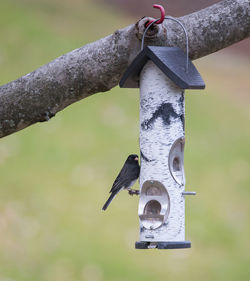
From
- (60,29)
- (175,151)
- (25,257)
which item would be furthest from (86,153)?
(175,151)

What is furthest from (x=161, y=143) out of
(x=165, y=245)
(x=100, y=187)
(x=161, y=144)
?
(x=100, y=187)

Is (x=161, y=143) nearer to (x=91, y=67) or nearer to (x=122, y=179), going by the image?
(x=91, y=67)

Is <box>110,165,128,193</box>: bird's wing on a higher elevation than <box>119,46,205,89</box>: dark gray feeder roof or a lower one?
lower

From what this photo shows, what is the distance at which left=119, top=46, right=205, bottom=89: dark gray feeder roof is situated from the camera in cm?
415

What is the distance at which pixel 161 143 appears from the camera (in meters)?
4.32

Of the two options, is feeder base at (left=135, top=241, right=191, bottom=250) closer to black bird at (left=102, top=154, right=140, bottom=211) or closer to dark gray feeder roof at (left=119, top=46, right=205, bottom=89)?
black bird at (left=102, top=154, right=140, bottom=211)

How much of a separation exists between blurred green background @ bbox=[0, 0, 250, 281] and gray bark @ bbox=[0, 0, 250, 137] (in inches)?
270

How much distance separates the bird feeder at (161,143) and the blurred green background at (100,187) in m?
6.87

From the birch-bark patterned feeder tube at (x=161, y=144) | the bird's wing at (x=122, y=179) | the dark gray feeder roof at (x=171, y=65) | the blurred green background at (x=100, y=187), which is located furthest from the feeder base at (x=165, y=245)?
the blurred green background at (x=100, y=187)

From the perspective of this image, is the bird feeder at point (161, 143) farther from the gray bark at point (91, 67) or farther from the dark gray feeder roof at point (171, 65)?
the gray bark at point (91, 67)

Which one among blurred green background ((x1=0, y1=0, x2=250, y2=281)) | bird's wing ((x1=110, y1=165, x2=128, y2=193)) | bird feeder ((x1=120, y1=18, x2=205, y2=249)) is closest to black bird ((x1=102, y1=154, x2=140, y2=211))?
bird's wing ((x1=110, y1=165, x2=128, y2=193))

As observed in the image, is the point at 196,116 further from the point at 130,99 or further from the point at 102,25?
the point at 102,25

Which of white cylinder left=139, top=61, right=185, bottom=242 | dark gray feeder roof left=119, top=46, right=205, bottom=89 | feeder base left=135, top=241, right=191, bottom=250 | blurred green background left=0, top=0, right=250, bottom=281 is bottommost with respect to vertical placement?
feeder base left=135, top=241, right=191, bottom=250

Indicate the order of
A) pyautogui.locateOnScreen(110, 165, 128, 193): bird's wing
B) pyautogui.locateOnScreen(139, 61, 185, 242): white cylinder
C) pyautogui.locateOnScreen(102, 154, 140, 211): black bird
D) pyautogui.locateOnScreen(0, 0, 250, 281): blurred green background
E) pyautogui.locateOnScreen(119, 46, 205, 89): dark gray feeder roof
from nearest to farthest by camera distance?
pyautogui.locateOnScreen(119, 46, 205, 89): dark gray feeder roof < pyautogui.locateOnScreen(139, 61, 185, 242): white cylinder < pyautogui.locateOnScreen(102, 154, 140, 211): black bird < pyautogui.locateOnScreen(110, 165, 128, 193): bird's wing < pyautogui.locateOnScreen(0, 0, 250, 281): blurred green background
